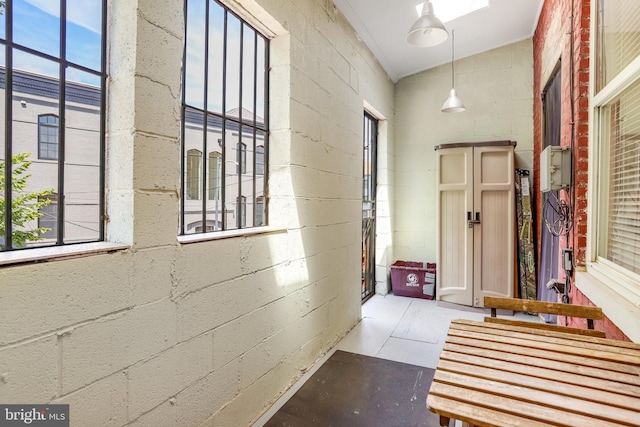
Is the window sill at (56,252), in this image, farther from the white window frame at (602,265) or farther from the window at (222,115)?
the white window frame at (602,265)

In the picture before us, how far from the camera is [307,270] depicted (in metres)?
2.68

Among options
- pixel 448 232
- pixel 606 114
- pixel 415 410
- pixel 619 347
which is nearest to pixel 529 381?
pixel 619 347

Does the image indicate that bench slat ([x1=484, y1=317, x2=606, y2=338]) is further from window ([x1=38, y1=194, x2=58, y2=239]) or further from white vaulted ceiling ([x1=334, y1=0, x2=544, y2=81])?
white vaulted ceiling ([x1=334, y1=0, x2=544, y2=81])

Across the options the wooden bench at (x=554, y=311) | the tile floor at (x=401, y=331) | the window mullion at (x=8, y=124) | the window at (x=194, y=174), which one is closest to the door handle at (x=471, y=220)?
the tile floor at (x=401, y=331)

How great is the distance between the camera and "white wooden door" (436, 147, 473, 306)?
416 cm

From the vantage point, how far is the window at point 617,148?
1.57 metres

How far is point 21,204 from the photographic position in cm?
121

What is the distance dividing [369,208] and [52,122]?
3773mm

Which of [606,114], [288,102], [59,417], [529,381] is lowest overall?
[59,417]

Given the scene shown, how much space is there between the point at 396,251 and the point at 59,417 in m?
4.49

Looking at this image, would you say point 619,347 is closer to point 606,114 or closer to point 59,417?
point 606,114

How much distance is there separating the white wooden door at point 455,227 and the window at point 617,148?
6.99 ft

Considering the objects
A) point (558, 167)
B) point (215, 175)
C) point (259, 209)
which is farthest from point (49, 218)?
point (558, 167)

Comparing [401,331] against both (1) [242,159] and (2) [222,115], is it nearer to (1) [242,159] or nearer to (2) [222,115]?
(1) [242,159]
